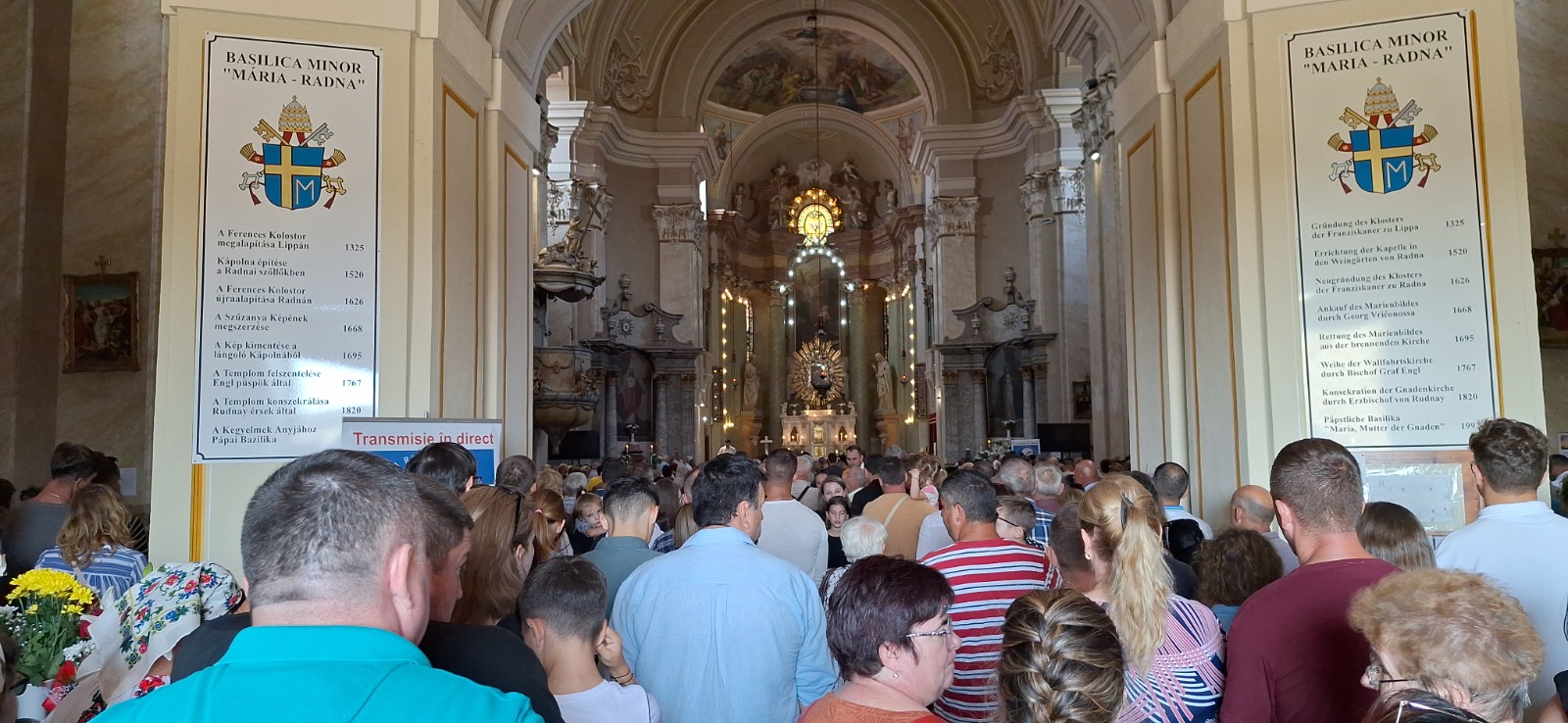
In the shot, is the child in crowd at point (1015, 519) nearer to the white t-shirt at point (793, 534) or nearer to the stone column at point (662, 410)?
the white t-shirt at point (793, 534)

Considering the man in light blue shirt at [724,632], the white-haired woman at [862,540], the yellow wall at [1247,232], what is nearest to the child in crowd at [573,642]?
the man in light blue shirt at [724,632]

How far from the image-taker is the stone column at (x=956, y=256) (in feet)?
65.5

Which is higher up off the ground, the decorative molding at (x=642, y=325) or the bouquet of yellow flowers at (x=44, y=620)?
the decorative molding at (x=642, y=325)

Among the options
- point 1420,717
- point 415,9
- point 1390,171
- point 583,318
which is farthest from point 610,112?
point 1420,717

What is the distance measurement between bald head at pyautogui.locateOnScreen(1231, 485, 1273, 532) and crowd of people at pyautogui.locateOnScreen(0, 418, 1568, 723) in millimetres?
14

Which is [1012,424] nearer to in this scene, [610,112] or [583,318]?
[583,318]

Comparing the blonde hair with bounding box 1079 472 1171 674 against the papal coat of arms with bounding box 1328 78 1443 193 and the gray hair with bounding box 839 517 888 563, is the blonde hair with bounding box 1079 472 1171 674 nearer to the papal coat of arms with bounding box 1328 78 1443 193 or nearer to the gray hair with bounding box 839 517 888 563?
the gray hair with bounding box 839 517 888 563

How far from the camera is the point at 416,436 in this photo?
17.5 feet

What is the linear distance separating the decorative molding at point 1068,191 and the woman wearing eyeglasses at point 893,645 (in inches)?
593

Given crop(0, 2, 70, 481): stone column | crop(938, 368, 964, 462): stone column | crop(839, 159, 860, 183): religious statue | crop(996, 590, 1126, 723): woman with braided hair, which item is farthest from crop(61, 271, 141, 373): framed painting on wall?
crop(839, 159, 860, 183): religious statue

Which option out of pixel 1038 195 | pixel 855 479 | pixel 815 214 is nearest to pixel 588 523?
pixel 855 479

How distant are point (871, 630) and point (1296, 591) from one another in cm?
96

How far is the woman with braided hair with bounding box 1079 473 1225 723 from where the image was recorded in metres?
2.30

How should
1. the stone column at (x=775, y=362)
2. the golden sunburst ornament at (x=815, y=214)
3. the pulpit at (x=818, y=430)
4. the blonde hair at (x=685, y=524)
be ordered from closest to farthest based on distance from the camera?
the blonde hair at (x=685, y=524) < the pulpit at (x=818, y=430) < the golden sunburst ornament at (x=815, y=214) < the stone column at (x=775, y=362)
